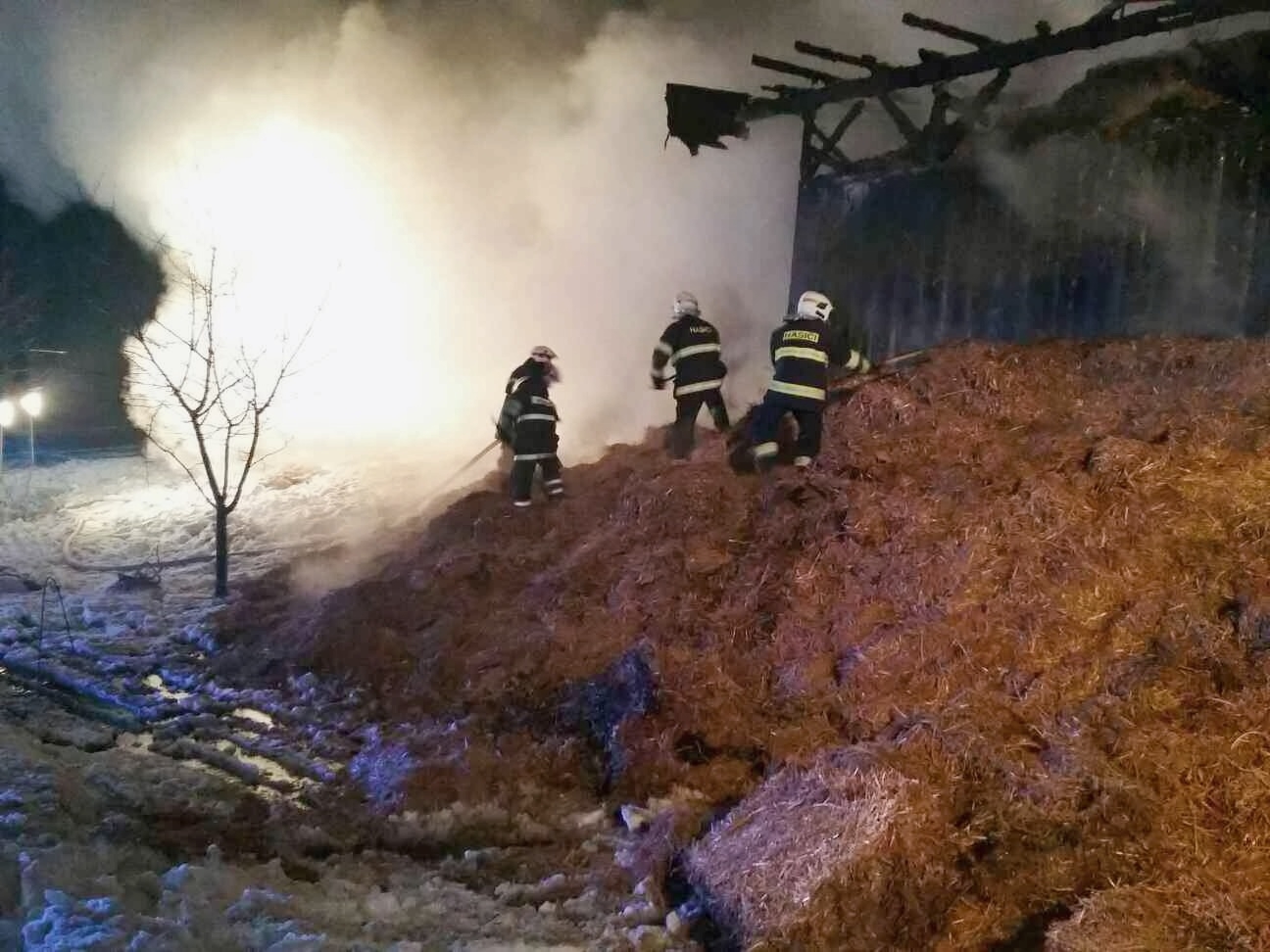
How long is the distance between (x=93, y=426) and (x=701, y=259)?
18917mm

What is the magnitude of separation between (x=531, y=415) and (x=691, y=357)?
1712 mm

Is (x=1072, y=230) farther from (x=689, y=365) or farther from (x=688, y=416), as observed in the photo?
(x=688, y=416)

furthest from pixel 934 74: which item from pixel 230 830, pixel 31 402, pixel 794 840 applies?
pixel 31 402

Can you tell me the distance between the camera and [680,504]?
7504mm

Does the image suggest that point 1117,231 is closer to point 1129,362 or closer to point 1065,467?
point 1129,362

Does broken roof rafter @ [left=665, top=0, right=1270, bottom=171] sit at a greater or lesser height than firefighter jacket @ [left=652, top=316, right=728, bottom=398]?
greater

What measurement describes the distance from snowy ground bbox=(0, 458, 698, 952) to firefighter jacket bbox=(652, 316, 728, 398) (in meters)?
4.18

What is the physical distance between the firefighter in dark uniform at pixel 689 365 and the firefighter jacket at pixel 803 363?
4.42ft

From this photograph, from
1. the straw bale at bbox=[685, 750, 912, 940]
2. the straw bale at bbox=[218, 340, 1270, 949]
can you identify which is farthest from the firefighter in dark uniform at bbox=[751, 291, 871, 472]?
the straw bale at bbox=[685, 750, 912, 940]

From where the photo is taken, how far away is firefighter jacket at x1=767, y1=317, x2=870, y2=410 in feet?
24.2

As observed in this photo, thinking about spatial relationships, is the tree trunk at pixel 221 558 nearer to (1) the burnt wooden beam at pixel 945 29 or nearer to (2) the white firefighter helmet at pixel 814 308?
(2) the white firefighter helmet at pixel 814 308

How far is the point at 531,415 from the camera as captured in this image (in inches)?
364

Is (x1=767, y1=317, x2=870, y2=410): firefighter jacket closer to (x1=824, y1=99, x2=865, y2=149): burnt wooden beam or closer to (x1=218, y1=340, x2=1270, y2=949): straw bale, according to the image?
(x1=218, y1=340, x2=1270, y2=949): straw bale

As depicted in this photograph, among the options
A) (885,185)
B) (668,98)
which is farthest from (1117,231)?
(668,98)
